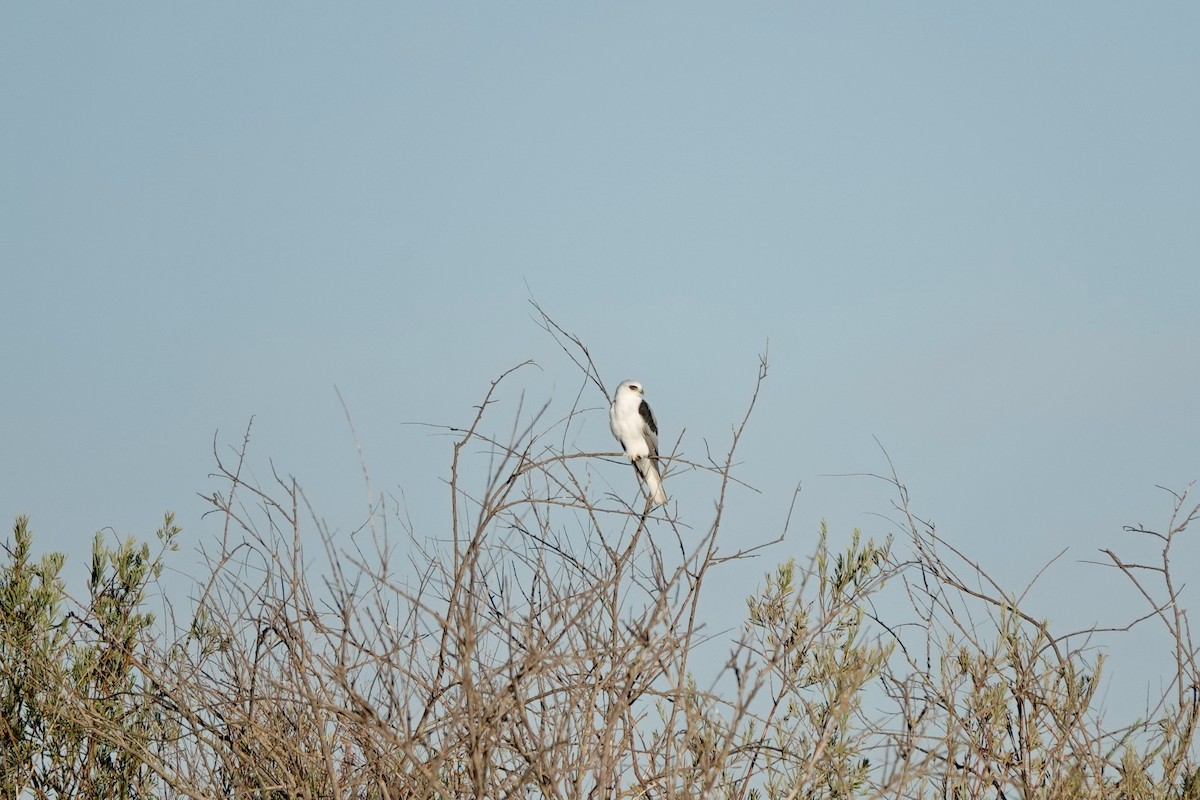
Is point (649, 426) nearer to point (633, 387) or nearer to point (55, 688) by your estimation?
point (633, 387)

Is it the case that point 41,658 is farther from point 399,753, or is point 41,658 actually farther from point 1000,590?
point 1000,590

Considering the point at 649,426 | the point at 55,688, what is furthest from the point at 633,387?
the point at 55,688

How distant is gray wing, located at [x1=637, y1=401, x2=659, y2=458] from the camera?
11914 millimetres

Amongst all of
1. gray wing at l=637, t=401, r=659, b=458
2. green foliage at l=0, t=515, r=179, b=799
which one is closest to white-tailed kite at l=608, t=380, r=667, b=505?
gray wing at l=637, t=401, r=659, b=458

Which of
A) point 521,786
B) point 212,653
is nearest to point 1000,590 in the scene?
point 521,786

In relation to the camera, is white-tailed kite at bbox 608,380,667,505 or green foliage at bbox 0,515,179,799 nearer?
green foliage at bbox 0,515,179,799

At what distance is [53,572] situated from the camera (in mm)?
8172

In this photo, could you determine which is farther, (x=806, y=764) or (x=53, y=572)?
(x=53, y=572)

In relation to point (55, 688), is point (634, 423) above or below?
above

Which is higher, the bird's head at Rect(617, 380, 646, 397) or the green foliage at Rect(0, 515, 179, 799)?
the bird's head at Rect(617, 380, 646, 397)

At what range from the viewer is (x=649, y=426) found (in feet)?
39.3

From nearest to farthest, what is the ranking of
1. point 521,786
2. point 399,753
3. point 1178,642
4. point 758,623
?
point 521,786
point 399,753
point 1178,642
point 758,623

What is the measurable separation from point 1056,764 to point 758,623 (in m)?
1.64

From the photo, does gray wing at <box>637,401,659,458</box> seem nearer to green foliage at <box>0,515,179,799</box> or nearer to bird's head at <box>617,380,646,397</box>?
bird's head at <box>617,380,646,397</box>
